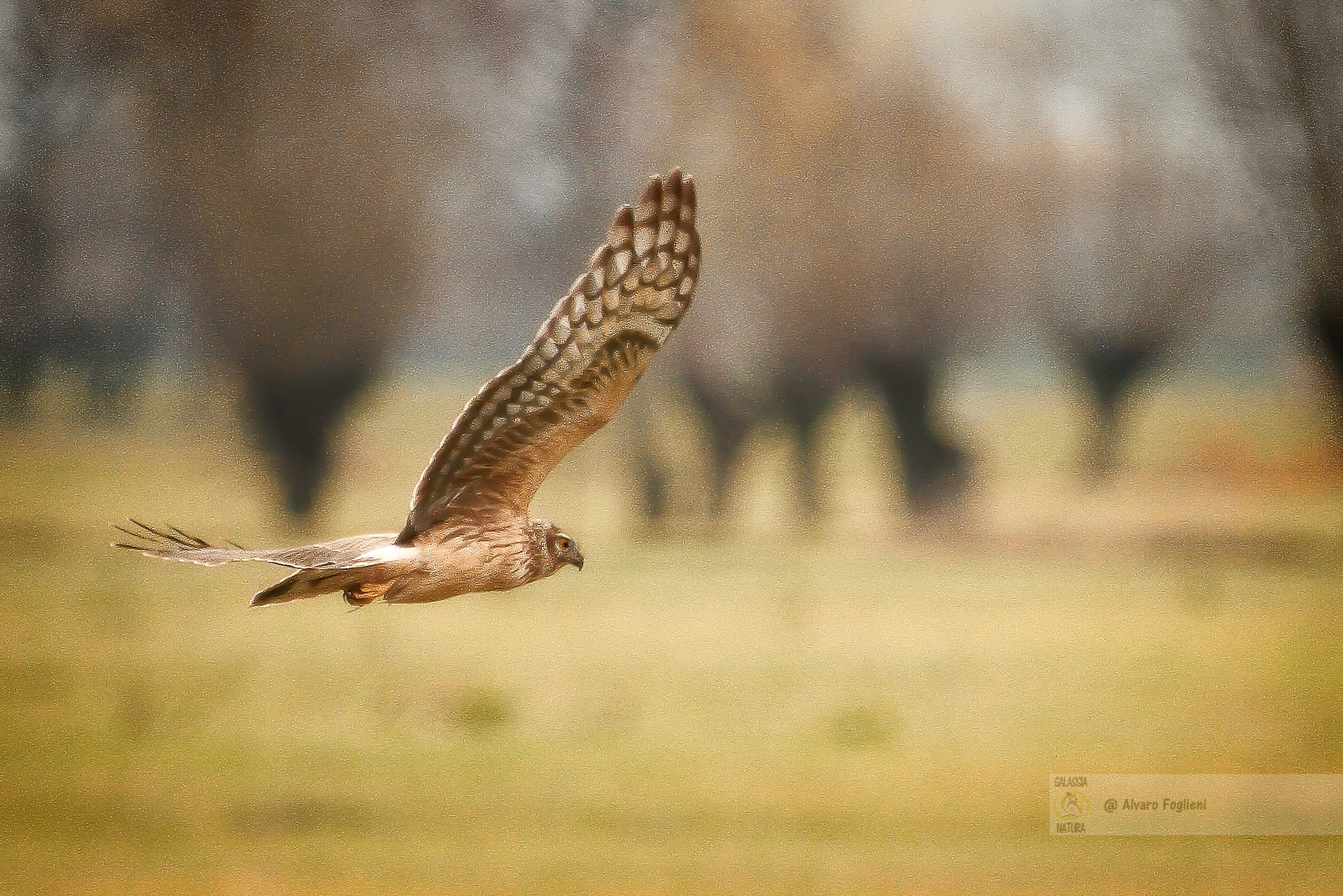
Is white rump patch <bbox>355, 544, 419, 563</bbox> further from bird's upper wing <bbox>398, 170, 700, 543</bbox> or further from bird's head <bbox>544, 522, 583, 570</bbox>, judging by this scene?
bird's head <bbox>544, 522, 583, 570</bbox>

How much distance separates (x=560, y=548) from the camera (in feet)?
5.70

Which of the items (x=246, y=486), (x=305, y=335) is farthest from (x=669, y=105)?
(x=246, y=486)

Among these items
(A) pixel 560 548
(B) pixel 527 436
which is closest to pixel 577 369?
(B) pixel 527 436

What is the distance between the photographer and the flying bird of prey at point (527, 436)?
5.10ft

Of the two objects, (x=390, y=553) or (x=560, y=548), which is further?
(x=560, y=548)

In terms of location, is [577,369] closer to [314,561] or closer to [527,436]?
[527,436]

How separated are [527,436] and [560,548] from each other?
171 mm

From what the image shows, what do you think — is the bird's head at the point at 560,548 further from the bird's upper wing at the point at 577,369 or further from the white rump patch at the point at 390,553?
the white rump patch at the point at 390,553

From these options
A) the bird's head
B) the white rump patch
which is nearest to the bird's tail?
the white rump patch

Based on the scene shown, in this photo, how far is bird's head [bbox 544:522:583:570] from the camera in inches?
68.1

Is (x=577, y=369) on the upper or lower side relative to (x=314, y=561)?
upper

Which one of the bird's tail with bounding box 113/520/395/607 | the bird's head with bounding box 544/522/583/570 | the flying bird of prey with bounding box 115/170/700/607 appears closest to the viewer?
the bird's tail with bounding box 113/520/395/607

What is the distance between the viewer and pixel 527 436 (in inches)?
65.5

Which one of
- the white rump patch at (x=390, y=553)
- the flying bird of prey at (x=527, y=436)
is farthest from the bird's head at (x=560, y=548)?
the white rump patch at (x=390, y=553)
